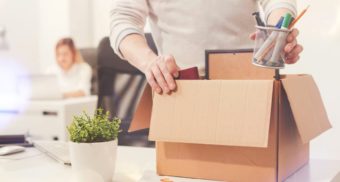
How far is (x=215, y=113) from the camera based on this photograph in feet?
2.51

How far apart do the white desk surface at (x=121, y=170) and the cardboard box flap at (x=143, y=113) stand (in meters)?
0.10

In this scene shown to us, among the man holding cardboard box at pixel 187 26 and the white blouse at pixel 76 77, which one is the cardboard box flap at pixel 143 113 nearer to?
the man holding cardboard box at pixel 187 26

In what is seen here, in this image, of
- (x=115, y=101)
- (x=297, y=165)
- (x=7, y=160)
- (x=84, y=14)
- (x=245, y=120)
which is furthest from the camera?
(x=84, y=14)

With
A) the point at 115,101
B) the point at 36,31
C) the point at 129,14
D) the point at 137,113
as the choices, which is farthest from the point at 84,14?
the point at 137,113

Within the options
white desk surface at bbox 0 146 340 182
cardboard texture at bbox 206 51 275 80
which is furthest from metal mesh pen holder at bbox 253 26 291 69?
white desk surface at bbox 0 146 340 182

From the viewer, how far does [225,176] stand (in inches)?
31.9

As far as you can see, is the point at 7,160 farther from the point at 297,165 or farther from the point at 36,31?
the point at 36,31

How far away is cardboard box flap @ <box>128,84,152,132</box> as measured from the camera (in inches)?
34.8

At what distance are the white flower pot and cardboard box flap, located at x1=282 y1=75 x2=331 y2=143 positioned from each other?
352 mm

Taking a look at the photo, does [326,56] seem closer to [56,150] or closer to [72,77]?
[56,150]

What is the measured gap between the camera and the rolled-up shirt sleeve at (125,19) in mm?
1088

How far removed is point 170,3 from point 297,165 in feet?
1.79

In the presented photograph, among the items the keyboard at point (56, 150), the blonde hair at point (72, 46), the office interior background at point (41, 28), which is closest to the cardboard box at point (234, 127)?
the keyboard at point (56, 150)

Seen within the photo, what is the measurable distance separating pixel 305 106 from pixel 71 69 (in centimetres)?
302
